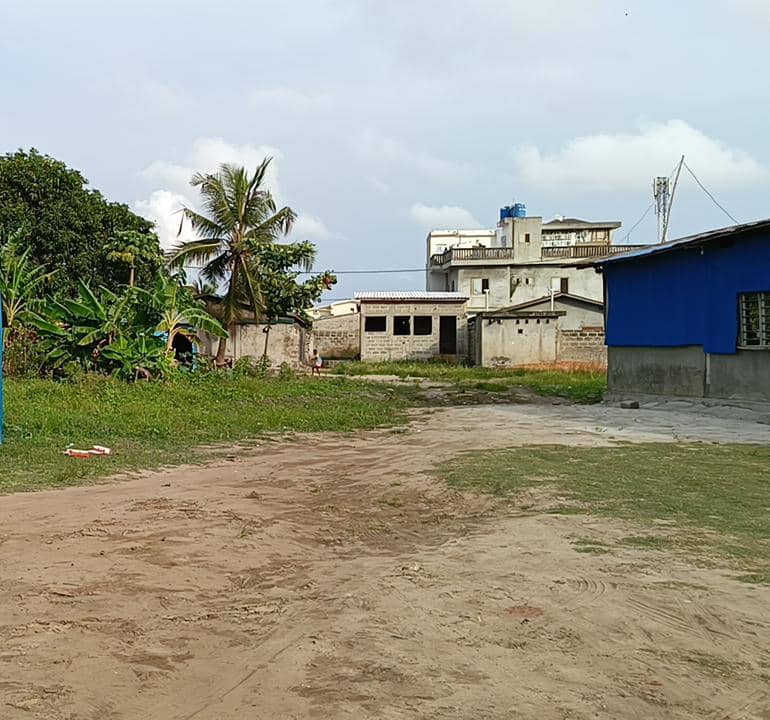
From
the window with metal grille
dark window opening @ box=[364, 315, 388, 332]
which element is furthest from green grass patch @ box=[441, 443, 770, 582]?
dark window opening @ box=[364, 315, 388, 332]

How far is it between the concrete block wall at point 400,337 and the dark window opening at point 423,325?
6.9 inches

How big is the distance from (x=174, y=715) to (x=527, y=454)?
8.20 meters

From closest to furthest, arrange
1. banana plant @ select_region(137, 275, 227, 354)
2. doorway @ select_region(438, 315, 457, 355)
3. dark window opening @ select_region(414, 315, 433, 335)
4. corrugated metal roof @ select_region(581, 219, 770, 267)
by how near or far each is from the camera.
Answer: corrugated metal roof @ select_region(581, 219, 770, 267) → banana plant @ select_region(137, 275, 227, 354) → dark window opening @ select_region(414, 315, 433, 335) → doorway @ select_region(438, 315, 457, 355)

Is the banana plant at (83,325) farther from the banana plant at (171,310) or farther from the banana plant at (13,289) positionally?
the banana plant at (13,289)

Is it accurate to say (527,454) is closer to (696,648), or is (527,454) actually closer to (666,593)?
(666,593)

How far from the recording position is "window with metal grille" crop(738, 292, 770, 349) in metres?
16.8

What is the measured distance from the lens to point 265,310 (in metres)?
30.4

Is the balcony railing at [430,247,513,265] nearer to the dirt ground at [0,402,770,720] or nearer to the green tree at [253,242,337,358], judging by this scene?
the green tree at [253,242,337,358]

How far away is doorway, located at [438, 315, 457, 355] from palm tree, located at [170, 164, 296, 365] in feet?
53.2

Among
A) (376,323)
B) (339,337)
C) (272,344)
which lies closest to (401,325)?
(376,323)

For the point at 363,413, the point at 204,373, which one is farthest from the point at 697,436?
the point at 204,373

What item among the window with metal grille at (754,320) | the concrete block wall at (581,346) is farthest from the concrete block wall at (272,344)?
the window with metal grille at (754,320)

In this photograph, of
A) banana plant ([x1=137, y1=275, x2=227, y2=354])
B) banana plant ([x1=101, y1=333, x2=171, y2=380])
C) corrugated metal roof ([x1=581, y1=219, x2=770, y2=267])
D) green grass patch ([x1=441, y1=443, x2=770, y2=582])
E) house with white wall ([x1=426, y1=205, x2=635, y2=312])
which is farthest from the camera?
house with white wall ([x1=426, y1=205, x2=635, y2=312])

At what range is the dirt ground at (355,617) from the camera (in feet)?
11.7
